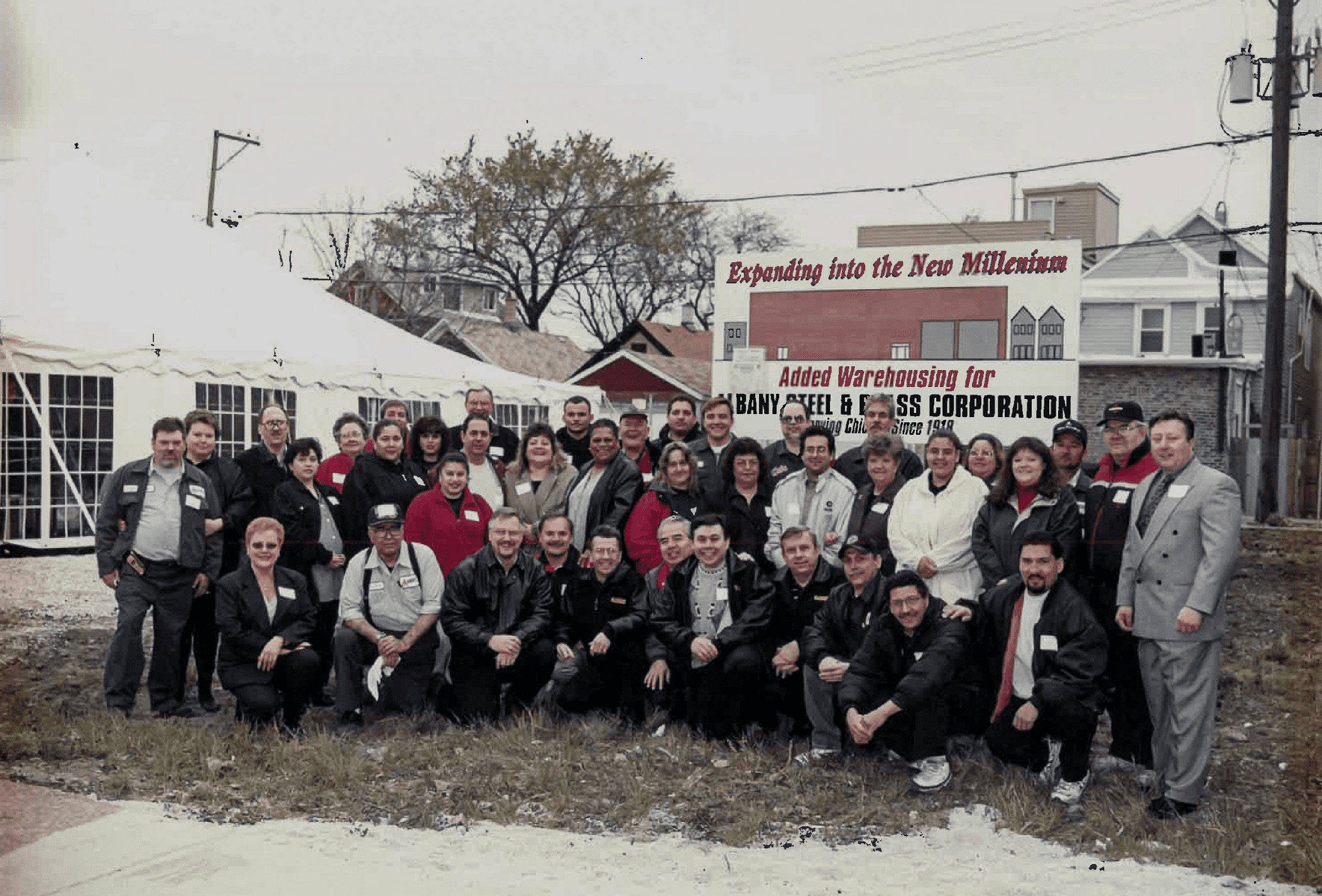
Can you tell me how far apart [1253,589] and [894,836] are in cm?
963

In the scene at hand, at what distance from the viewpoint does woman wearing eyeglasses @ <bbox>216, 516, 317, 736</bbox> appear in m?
6.45

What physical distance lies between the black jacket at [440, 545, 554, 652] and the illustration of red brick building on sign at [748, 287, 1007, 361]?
3835 mm

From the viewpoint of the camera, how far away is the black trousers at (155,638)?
6855mm

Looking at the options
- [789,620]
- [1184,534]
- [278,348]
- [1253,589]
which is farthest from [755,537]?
[278,348]

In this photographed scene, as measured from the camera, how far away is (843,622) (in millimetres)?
6059

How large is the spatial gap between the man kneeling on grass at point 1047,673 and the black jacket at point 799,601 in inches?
39.0

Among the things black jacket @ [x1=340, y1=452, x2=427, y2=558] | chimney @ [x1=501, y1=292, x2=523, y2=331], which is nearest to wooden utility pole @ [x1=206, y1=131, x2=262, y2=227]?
chimney @ [x1=501, y1=292, x2=523, y2=331]

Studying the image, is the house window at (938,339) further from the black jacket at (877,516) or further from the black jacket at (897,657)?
the black jacket at (897,657)

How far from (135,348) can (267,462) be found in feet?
Answer: 21.8

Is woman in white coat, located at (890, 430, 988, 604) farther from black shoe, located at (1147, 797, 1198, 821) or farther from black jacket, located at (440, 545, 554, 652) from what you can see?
black jacket, located at (440, 545, 554, 652)

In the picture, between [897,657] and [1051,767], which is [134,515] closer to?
[897,657]

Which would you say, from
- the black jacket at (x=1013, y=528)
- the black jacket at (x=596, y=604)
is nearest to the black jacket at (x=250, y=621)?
the black jacket at (x=596, y=604)

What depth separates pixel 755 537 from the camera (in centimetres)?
723

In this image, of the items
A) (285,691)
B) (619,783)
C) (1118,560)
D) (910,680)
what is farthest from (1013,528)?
(285,691)
